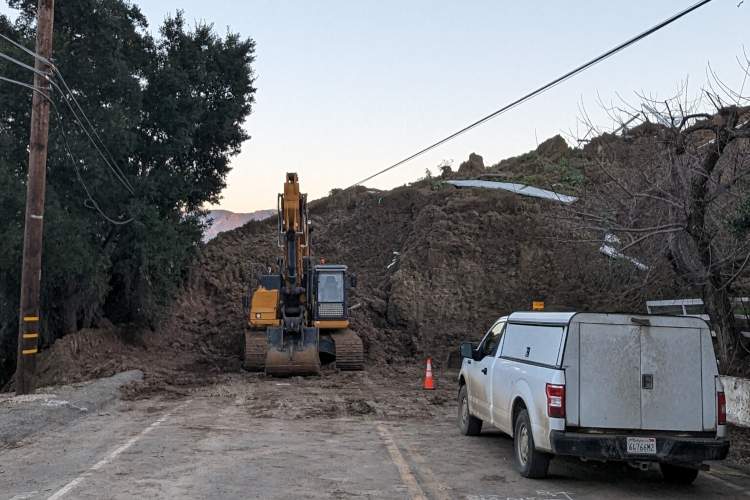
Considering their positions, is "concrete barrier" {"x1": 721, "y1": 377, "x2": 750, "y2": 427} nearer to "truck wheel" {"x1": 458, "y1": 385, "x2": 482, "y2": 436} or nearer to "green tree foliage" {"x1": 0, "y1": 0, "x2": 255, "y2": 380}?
"truck wheel" {"x1": 458, "y1": 385, "x2": 482, "y2": 436}

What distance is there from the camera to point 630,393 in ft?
27.5

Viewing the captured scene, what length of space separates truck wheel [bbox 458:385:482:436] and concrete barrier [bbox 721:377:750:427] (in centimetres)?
443

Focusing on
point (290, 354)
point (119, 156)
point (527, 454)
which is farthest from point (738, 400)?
point (119, 156)

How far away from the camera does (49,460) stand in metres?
9.98

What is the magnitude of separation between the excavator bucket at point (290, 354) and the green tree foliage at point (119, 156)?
6632mm

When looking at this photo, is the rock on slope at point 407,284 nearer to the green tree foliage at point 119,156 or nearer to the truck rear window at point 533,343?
the green tree foliage at point 119,156

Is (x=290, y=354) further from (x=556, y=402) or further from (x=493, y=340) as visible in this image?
(x=556, y=402)

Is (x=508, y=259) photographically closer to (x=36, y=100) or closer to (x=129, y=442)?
(x=36, y=100)

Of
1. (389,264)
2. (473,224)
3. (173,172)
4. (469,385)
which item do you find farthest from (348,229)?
(469,385)

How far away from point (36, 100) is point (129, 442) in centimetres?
939

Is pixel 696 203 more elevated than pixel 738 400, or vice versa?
pixel 696 203

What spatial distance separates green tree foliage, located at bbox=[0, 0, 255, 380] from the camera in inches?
913

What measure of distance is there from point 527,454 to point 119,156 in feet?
66.7

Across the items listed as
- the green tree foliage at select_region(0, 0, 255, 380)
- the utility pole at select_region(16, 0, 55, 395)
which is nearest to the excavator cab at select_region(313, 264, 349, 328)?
the green tree foliage at select_region(0, 0, 255, 380)
